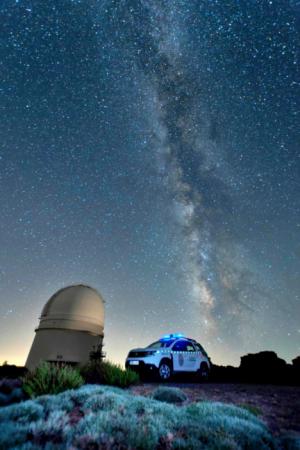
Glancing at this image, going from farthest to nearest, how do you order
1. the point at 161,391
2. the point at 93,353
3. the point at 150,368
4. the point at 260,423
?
the point at 93,353 → the point at 150,368 → the point at 161,391 → the point at 260,423

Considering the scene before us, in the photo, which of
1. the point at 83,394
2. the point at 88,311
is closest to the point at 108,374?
the point at 83,394

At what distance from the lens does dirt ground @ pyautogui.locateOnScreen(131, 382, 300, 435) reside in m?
8.12

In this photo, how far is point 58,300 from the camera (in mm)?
18250

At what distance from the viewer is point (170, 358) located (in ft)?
48.8

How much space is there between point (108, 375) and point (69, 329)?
21.9 ft

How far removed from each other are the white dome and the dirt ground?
7190 millimetres

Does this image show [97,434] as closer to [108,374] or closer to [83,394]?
[83,394]

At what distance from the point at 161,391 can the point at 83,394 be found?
2256 millimetres

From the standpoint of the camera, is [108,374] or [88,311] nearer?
[108,374]

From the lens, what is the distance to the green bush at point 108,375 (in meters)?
10.7

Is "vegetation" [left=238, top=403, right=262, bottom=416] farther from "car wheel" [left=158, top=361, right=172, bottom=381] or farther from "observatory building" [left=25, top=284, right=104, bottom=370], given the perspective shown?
"observatory building" [left=25, top=284, right=104, bottom=370]

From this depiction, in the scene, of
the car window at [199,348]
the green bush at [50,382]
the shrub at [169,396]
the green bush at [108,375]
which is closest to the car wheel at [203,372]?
the car window at [199,348]

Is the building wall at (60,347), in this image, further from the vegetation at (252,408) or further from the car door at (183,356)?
the vegetation at (252,408)

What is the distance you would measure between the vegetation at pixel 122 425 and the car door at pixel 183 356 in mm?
7089
